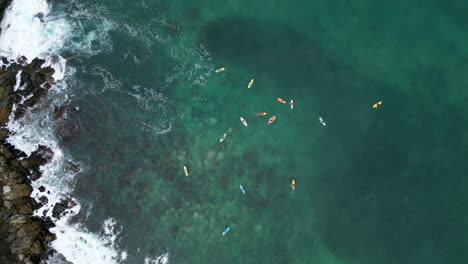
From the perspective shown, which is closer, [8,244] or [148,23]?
[8,244]

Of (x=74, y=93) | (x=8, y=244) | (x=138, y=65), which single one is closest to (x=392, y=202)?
(x=138, y=65)

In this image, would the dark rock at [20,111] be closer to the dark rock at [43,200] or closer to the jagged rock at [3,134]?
the jagged rock at [3,134]

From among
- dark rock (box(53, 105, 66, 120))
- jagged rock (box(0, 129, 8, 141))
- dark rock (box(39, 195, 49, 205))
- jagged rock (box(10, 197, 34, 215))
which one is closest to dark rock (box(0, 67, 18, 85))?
jagged rock (box(0, 129, 8, 141))

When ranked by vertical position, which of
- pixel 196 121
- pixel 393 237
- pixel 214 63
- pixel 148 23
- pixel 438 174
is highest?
pixel 148 23

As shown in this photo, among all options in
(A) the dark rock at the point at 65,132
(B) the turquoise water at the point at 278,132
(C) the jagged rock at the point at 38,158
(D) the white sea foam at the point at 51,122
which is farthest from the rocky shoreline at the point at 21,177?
(B) the turquoise water at the point at 278,132

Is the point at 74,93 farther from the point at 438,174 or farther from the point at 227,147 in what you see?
the point at 438,174

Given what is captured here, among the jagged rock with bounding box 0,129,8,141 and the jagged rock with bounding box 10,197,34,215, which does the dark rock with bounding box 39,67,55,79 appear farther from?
the jagged rock with bounding box 10,197,34,215

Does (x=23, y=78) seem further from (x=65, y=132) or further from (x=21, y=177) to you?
(x=21, y=177)
